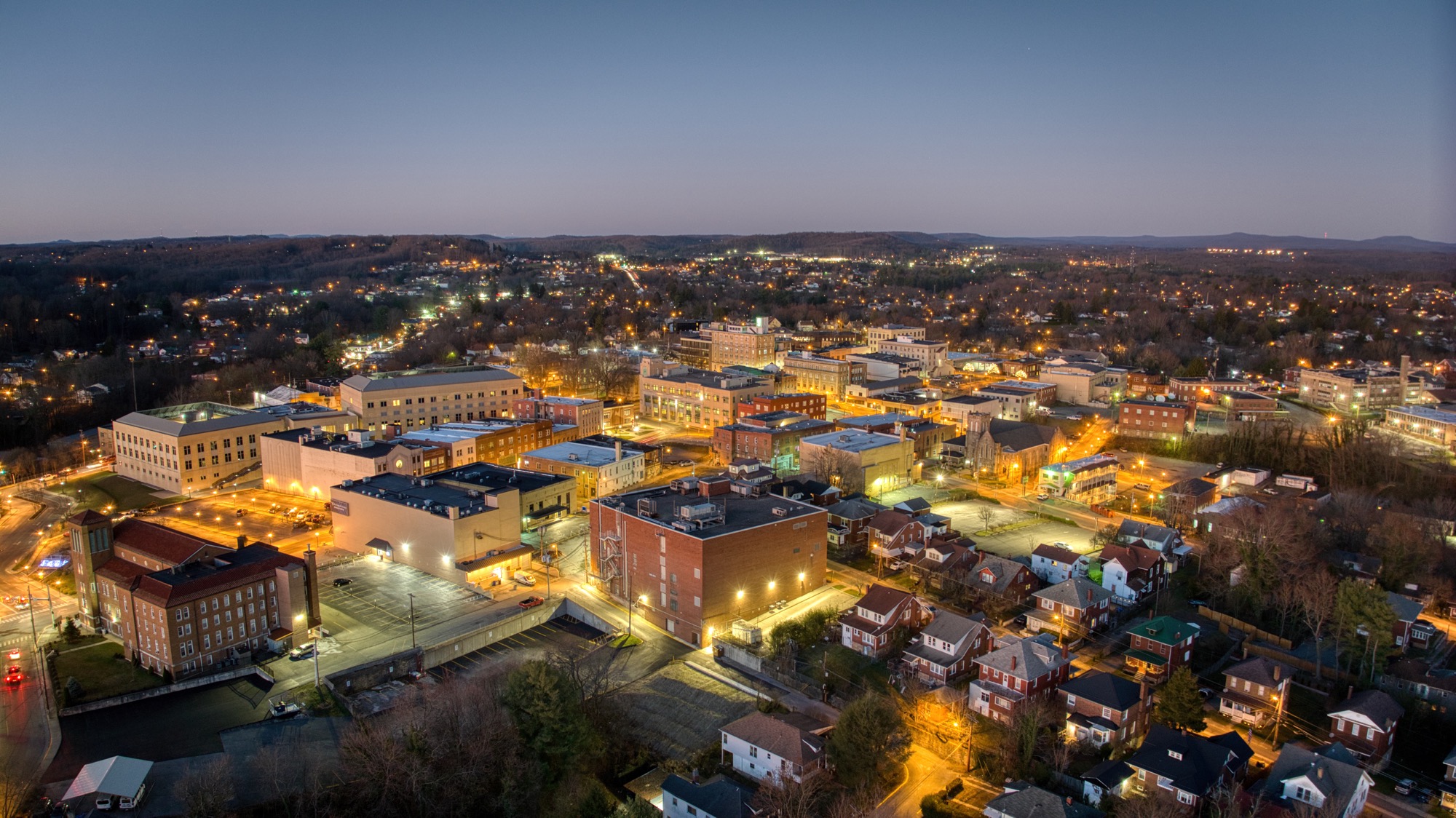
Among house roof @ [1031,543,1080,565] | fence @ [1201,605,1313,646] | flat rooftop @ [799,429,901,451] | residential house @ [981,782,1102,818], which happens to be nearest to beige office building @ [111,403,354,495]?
flat rooftop @ [799,429,901,451]

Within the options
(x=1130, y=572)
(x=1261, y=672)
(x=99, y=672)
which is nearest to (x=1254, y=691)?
(x=1261, y=672)

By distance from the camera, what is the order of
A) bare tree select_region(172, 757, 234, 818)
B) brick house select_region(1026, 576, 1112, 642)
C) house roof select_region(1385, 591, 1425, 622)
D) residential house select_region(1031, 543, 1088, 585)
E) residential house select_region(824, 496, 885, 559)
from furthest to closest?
residential house select_region(824, 496, 885, 559), residential house select_region(1031, 543, 1088, 585), brick house select_region(1026, 576, 1112, 642), house roof select_region(1385, 591, 1425, 622), bare tree select_region(172, 757, 234, 818)

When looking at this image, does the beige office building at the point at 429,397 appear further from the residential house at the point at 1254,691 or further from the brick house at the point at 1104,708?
the residential house at the point at 1254,691

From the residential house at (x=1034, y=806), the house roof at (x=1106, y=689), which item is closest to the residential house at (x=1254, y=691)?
the house roof at (x=1106, y=689)

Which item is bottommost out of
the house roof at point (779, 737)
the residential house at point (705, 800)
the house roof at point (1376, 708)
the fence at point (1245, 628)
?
the fence at point (1245, 628)

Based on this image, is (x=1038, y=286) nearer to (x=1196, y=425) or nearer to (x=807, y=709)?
(x=1196, y=425)

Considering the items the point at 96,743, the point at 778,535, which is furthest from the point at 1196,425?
the point at 96,743

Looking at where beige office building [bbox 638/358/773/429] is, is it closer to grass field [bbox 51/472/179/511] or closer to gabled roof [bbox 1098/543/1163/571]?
gabled roof [bbox 1098/543/1163/571]
